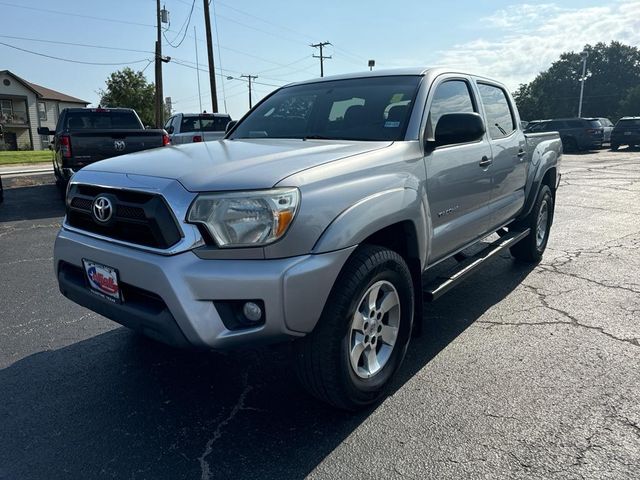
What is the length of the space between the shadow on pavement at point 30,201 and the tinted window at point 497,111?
24.4 feet

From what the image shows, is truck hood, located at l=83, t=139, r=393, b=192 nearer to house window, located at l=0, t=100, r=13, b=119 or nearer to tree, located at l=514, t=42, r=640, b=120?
house window, located at l=0, t=100, r=13, b=119

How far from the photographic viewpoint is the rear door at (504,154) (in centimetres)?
429

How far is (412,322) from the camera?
121 inches

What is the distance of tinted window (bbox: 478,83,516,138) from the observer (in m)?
4.40

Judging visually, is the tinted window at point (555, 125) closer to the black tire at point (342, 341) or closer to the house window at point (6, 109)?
the black tire at point (342, 341)

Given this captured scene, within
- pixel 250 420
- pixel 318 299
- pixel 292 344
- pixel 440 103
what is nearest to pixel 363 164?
pixel 318 299

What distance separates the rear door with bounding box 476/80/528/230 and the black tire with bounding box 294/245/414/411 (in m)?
1.95

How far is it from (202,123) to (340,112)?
34.5 ft

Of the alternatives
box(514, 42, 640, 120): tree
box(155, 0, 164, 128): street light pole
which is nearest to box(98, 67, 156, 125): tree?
box(155, 0, 164, 128): street light pole

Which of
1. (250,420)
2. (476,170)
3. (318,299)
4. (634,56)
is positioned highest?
(634,56)

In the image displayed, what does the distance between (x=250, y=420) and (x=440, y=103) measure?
8.23 ft

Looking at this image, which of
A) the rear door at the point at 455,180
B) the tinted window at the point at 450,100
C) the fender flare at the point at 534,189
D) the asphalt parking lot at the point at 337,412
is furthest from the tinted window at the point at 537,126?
the rear door at the point at 455,180

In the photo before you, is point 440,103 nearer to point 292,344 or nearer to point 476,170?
point 476,170

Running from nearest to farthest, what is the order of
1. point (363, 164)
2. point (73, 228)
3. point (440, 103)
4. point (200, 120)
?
point (363, 164) → point (73, 228) → point (440, 103) → point (200, 120)
